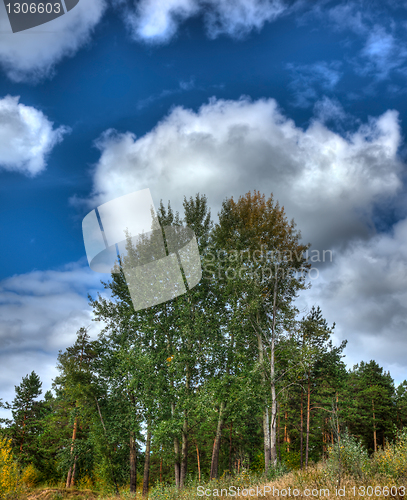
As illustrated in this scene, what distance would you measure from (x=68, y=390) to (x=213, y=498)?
45.9ft

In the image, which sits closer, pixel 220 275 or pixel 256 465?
pixel 220 275

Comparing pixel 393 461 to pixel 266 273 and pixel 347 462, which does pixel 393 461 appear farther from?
pixel 266 273

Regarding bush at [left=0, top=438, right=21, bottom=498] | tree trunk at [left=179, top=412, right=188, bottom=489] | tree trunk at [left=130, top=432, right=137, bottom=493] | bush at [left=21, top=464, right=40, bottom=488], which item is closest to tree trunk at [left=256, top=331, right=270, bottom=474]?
tree trunk at [left=179, top=412, right=188, bottom=489]

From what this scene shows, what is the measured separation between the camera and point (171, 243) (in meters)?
20.9

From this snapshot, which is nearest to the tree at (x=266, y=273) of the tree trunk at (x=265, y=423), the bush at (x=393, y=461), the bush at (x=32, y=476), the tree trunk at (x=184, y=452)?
the tree trunk at (x=265, y=423)

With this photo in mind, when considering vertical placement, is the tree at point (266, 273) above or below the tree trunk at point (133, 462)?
above

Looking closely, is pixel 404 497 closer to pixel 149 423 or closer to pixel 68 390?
pixel 149 423

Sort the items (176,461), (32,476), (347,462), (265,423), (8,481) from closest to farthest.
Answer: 1. (347,462)
2. (176,461)
3. (265,423)
4. (8,481)
5. (32,476)

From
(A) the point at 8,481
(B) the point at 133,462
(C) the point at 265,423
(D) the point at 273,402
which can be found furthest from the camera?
(B) the point at 133,462

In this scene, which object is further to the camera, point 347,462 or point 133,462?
point 133,462

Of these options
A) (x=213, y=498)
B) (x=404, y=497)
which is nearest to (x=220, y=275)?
(x=213, y=498)

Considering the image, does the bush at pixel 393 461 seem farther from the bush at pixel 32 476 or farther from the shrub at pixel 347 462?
the bush at pixel 32 476

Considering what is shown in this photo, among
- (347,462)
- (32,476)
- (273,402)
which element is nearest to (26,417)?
(32,476)

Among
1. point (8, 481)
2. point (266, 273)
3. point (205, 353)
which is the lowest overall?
point (8, 481)
